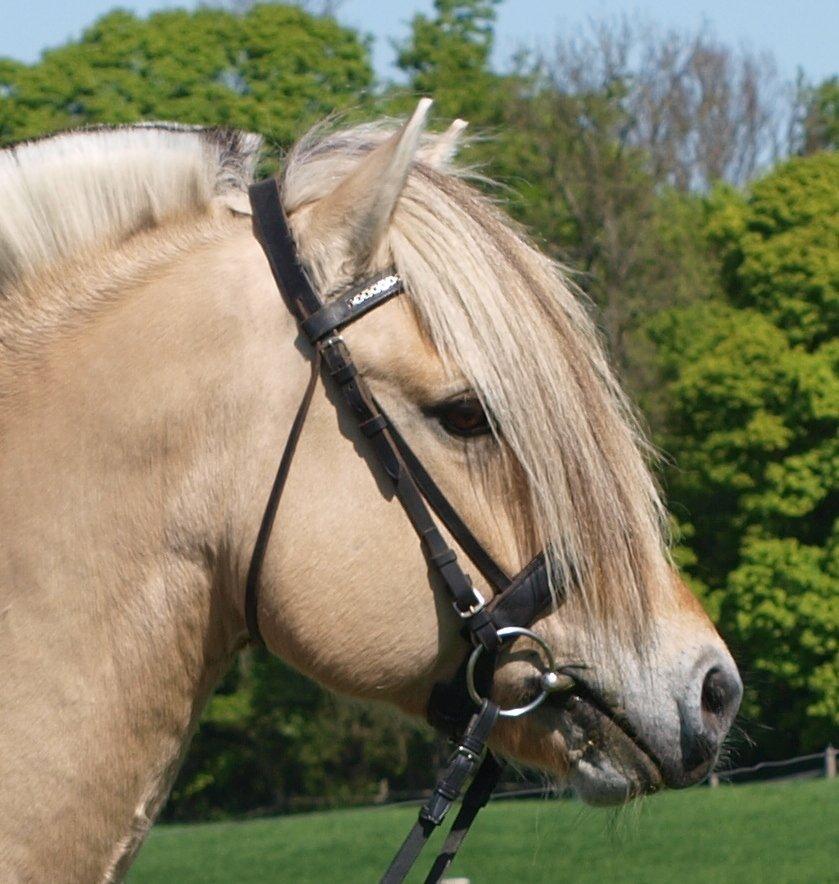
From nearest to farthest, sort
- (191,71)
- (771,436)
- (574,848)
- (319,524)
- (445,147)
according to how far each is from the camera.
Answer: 1. (319,524)
2. (445,147)
3. (574,848)
4. (771,436)
5. (191,71)

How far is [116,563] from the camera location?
92.1 inches

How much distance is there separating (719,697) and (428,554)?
0.52 m

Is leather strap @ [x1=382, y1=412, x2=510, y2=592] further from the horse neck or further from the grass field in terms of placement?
the grass field

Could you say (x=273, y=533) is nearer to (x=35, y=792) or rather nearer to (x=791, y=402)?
(x=35, y=792)

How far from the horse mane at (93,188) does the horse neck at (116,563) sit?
21 centimetres

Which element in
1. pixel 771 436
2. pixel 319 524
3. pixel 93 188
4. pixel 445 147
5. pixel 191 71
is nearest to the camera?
pixel 319 524

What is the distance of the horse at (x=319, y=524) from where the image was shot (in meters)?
2.32

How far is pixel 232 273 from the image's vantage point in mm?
2443

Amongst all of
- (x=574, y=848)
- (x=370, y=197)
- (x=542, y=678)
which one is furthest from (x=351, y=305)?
(x=574, y=848)

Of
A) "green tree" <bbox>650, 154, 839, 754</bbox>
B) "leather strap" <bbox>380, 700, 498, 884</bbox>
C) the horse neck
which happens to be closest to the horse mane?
the horse neck

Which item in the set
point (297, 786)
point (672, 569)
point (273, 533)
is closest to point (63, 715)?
point (273, 533)

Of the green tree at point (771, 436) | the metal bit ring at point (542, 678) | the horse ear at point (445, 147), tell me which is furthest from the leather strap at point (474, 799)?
the green tree at point (771, 436)

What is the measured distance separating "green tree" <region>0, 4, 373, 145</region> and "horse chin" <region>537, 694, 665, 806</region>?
29492 millimetres

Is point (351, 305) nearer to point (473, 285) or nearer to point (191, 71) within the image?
point (473, 285)
